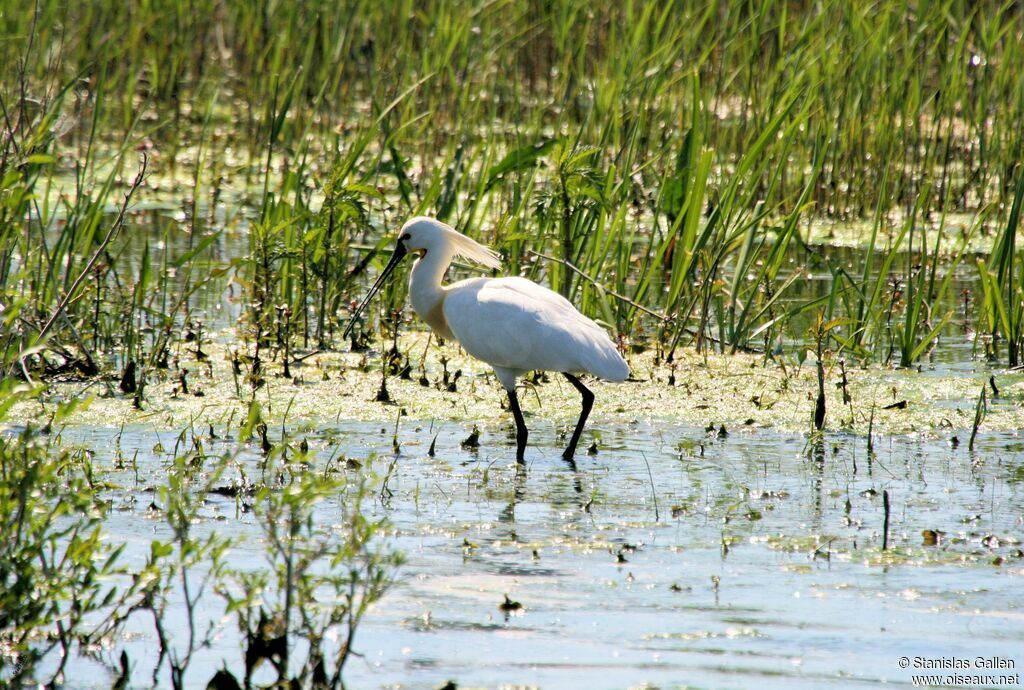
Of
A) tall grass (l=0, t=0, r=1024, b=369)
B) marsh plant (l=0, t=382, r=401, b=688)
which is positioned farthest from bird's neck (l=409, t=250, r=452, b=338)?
marsh plant (l=0, t=382, r=401, b=688)

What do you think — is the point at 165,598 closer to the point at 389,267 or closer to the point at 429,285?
the point at 429,285

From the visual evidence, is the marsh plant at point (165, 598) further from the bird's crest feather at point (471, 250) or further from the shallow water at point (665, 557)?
the bird's crest feather at point (471, 250)

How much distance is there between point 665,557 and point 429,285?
8.08 ft

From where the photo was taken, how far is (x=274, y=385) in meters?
6.52

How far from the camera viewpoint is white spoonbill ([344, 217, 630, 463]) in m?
5.91

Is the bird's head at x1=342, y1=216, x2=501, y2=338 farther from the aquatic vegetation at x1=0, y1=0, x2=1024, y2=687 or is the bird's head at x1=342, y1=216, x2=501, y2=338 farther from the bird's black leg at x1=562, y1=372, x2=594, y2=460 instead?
the bird's black leg at x1=562, y1=372, x2=594, y2=460

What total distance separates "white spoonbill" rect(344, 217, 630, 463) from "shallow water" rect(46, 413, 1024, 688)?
295 millimetres

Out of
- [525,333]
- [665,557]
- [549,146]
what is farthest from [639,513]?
[549,146]

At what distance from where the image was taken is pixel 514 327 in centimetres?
600

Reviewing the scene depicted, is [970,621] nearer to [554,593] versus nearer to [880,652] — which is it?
[880,652]

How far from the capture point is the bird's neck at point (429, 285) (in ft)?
21.5

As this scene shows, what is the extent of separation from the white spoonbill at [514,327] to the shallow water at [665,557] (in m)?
0.29

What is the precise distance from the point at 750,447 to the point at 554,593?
1915mm

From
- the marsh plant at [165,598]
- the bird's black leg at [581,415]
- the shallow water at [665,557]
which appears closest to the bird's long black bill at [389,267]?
the shallow water at [665,557]
